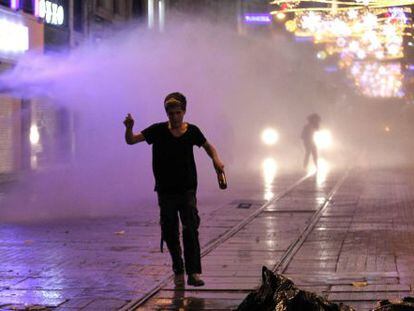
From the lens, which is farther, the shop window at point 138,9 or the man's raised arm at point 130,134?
the shop window at point 138,9

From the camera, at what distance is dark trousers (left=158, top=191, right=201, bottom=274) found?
7.15 m

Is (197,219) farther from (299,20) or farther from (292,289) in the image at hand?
(299,20)

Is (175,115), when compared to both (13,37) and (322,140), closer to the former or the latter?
(13,37)

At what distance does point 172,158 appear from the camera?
7.18 metres

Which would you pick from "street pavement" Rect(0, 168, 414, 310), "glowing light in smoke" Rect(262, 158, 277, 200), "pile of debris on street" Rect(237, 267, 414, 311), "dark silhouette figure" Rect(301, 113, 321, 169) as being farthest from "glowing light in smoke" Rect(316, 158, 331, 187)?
"pile of debris on street" Rect(237, 267, 414, 311)

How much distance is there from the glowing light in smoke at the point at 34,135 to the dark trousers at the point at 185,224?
49.7 ft

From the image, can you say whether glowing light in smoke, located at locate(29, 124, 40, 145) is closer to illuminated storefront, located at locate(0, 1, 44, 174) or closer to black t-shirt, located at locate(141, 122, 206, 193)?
illuminated storefront, located at locate(0, 1, 44, 174)

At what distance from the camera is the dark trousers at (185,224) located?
23.5ft

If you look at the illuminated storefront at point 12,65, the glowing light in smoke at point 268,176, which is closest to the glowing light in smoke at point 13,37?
the illuminated storefront at point 12,65

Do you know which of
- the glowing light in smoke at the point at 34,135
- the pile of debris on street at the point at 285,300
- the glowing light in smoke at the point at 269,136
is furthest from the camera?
the glowing light in smoke at the point at 269,136

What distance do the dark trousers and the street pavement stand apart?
0.28 metres

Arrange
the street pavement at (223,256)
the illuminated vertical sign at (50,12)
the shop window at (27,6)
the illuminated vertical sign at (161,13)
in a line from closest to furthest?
1. the street pavement at (223,256)
2. the shop window at (27,6)
3. the illuminated vertical sign at (50,12)
4. the illuminated vertical sign at (161,13)

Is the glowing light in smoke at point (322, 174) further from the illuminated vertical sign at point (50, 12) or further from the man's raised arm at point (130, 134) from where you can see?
the man's raised arm at point (130, 134)

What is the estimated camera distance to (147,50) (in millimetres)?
23500
